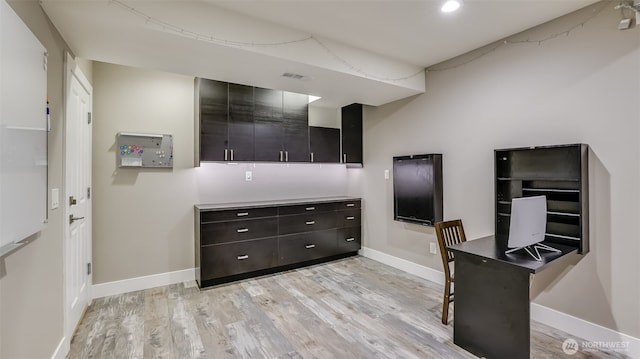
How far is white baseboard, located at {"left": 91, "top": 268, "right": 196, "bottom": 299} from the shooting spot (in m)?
3.19

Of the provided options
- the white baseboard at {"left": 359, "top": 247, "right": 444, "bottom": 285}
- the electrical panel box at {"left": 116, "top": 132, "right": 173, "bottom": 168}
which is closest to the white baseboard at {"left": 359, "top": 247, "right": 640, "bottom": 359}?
the white baseboard at {"left": 359, "top": 247, "right": 444, "bottom": 285}

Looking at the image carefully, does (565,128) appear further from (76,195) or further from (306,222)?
(76,195)

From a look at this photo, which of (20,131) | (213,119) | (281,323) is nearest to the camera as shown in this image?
(20,131)

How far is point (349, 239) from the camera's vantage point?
4.57 metres

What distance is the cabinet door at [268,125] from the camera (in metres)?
3.84

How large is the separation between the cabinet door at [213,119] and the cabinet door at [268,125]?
42 centimetres

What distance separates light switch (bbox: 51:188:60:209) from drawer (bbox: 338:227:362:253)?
10.8 feet

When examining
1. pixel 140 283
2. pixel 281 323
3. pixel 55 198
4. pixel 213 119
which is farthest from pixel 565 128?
pixel 140 283

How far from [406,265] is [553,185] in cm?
203

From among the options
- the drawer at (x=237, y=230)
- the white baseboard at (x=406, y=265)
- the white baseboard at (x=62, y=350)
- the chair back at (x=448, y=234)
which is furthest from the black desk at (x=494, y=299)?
the white baseboard at (x=62, y=350)

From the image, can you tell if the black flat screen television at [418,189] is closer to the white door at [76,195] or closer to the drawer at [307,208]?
the drawer at [307,208]

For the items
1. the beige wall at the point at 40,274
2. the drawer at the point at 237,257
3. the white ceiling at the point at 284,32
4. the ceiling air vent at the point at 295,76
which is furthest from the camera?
the drawer at the point at 237,257

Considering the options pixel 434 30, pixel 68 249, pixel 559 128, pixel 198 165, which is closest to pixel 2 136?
pixel 68 249

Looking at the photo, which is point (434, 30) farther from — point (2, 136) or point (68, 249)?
point (68, 249)
